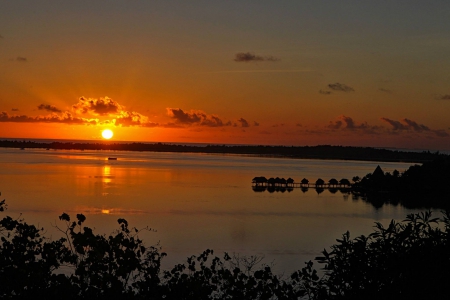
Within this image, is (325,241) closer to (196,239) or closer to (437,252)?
(196,239)

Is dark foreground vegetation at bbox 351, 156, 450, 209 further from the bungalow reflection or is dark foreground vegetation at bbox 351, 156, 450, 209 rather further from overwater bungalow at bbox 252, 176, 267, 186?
overwater bungalow at bbox 252, 176, 267, 186

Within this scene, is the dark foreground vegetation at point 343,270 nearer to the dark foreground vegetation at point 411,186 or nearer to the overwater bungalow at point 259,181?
the dark foreground vegetation at point 411,186

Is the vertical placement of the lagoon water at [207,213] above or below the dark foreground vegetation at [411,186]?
below

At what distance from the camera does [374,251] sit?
6.09m

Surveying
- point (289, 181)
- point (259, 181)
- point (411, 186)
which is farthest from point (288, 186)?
point (411, 186)

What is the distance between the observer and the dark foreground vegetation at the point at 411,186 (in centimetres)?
4806

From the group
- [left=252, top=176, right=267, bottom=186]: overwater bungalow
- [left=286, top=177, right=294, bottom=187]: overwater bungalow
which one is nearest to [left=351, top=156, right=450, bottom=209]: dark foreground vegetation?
[left=286, top=177, right=294, bottom=187]: overwater bungalow

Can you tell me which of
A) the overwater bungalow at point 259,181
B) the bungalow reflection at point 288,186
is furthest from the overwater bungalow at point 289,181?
the overwater bungalow at point 259,181

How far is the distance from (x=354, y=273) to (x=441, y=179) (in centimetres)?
4791

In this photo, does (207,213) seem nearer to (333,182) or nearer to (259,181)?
(259,181)

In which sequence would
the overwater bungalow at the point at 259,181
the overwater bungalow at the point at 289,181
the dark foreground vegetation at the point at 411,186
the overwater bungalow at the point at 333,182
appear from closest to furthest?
the dark foreground vegetation at the point at 411,186, the overwater bungalow at the point at 259,181, the overwater bungalow at the point at 289,181, the overwater bungalow at the point at 333,182

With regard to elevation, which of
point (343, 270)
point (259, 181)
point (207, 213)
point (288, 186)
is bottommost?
point (207, 213)

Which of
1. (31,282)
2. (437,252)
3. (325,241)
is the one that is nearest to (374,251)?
(437,252)

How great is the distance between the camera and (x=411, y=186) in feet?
165
